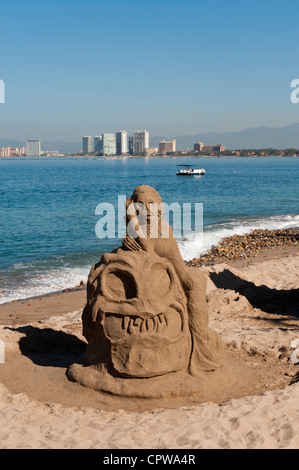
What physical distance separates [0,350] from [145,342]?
2507mm

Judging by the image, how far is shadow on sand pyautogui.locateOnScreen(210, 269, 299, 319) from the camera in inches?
403

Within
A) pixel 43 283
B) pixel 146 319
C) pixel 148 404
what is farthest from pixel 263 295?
pixel 43 283

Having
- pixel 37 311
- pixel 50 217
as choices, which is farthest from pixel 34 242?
pixel 37 311

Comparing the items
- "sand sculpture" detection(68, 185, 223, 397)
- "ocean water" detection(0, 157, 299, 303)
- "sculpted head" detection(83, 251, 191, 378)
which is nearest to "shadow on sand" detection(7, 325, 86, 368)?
"sand sculpture" detection(68, 185, 223, 397)

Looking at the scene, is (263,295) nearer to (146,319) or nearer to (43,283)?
(146,319)

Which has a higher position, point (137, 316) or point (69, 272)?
point (137, 316)

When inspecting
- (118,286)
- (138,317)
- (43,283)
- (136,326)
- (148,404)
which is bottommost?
(43,283)

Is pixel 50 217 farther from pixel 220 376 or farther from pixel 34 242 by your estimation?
pixel 220 376

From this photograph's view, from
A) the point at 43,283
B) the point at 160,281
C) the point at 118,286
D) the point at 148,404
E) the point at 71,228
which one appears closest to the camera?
the point at 148,404

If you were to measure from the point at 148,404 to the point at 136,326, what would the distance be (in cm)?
89

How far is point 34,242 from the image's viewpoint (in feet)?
69.9

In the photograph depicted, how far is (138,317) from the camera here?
19.1 ft

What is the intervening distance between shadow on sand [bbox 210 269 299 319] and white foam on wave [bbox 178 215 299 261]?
18.1 feet
